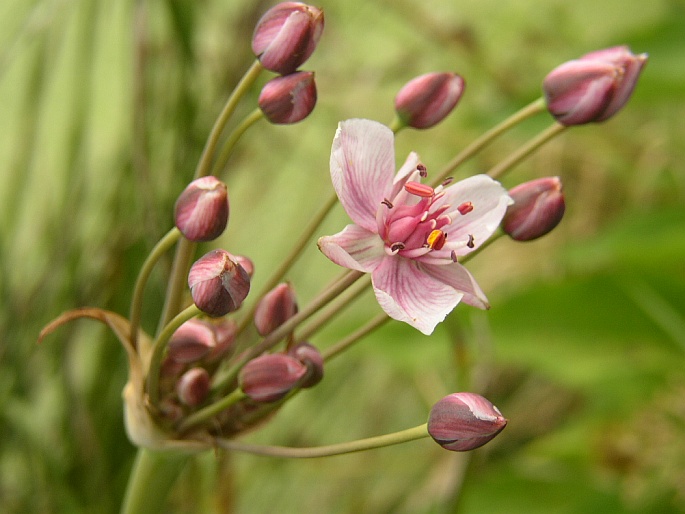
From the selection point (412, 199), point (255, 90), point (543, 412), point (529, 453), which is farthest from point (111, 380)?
point (543, 412)

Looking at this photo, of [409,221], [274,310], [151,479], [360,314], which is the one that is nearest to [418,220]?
[409,221]

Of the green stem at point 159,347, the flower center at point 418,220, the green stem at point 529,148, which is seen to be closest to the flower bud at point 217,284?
the green stem at point 159,347

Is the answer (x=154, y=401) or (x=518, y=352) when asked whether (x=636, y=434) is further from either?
(x=154, y=401)

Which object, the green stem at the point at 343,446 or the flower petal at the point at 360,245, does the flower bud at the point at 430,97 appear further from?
the green stem at the point at 343,446

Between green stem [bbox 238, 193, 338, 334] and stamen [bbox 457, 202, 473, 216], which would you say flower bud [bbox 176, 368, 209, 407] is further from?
stamen [bbox 457, 202, 473, 216]

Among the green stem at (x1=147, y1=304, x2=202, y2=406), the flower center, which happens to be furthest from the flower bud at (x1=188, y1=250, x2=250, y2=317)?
the flower center

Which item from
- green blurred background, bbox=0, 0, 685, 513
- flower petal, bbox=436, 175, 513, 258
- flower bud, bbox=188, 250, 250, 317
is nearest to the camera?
→ flower bud, bbox=188, 250, 250, 317
